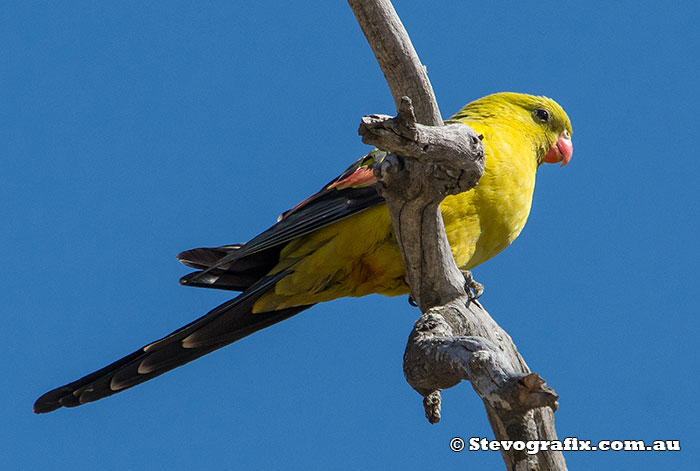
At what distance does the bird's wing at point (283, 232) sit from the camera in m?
3.96

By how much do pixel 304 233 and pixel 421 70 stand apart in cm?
134

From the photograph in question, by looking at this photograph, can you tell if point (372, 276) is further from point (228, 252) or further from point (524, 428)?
point (524, 428)

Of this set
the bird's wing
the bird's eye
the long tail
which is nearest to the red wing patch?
the bird's wing

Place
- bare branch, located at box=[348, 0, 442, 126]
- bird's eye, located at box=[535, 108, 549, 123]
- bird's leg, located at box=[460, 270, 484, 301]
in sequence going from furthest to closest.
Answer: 1. bird's eye, located at box=[535, 108, 549, 123]
2. bird's leg, located at box=[460, 270, 484, 301]
3. bare branch, located at box=[348, 0, 442, 126]

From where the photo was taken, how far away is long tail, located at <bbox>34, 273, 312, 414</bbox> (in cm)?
407

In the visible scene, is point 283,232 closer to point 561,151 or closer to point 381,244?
point 381,244

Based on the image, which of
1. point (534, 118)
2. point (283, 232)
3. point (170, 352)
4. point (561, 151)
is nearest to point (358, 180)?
point (283, 232)

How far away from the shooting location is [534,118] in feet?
16.1

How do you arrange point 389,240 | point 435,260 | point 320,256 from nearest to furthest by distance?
point 435,260
point 389,240
point 320,256

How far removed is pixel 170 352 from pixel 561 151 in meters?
2.79

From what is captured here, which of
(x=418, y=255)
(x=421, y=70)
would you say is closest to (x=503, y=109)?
(x=418, y=255)

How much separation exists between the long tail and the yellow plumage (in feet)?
0.32

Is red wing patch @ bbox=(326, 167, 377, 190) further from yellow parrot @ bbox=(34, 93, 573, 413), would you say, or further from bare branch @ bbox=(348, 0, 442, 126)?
bare branch @ bbox=(348, 0, 442, 126)

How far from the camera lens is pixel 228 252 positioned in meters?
4.46
